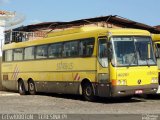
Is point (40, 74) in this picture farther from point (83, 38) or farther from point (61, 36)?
point (83, 38)

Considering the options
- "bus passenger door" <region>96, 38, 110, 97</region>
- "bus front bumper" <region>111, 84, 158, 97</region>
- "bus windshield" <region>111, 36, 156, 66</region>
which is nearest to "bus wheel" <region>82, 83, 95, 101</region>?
"bus passenger door" <region>96, 38, 110, 97</region>

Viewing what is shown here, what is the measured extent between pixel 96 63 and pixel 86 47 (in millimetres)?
1124

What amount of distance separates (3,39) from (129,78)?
17.8 meters

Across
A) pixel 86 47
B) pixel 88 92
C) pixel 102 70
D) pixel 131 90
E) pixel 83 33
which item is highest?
pixel 83 33

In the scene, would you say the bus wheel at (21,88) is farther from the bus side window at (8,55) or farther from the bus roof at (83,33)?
the bus roof at (83,33)

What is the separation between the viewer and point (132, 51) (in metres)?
17.6

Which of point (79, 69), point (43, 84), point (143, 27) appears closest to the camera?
point (79, 69)

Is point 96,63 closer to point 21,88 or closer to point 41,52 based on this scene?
point 41,52

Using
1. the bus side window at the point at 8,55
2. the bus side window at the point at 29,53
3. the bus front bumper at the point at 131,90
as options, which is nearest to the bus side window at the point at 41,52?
the bus side window at the point at 29,53

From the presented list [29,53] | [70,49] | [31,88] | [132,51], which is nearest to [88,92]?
[70,49]

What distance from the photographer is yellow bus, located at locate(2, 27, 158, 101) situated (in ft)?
56.8

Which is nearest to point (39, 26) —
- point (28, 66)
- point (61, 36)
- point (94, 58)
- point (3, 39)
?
point (3, 39)

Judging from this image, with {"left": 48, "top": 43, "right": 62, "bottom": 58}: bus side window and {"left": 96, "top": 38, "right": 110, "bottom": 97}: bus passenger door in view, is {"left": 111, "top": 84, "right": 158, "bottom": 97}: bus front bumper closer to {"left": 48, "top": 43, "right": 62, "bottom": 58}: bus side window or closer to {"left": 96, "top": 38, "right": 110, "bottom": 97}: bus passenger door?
{"left": 96, "top": 38, "right": 110, "bottom": 97}: bus passenger door

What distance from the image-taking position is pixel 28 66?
24.5m
